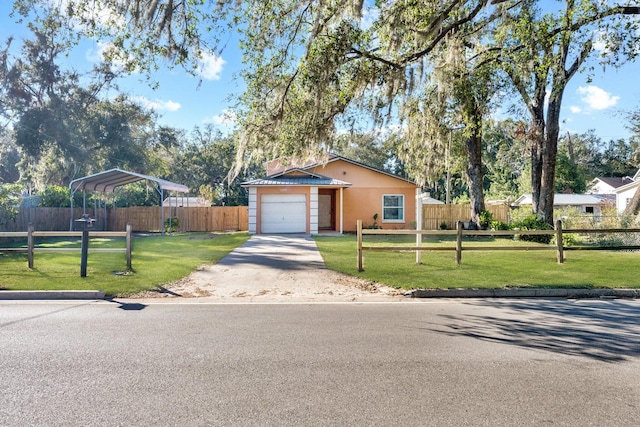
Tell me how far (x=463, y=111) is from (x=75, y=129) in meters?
27.8

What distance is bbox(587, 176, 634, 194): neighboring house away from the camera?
42.8m

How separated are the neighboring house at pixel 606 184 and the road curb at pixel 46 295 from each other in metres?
50.1

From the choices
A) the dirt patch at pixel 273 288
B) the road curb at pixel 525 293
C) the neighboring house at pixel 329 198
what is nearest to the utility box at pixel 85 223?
the neighboring house at pixel 329 198

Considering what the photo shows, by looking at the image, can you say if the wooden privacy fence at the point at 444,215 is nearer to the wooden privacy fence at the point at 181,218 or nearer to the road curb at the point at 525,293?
the wooden privacy fence at the point at 181,218

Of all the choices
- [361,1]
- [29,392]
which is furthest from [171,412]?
[361,1]

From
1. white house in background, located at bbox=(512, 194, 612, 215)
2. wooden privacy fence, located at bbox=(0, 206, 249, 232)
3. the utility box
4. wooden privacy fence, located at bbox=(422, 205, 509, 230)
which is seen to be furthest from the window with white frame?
white house in background, located at bbox=(512, 194, 612, 215)

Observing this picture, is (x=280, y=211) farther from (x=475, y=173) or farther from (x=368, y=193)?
(x=475, y=173)

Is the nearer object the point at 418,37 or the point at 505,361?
the point at 505,361

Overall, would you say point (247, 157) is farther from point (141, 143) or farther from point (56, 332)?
point (141, 143)

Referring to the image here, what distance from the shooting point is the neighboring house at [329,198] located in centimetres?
2097

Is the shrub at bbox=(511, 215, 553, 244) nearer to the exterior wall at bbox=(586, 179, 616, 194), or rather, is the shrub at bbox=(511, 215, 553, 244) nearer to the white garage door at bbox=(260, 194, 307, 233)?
the white garage door at bbox=(260, 194, 307, 233)

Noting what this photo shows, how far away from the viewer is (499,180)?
165ft

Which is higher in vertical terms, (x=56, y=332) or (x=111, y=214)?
(x=111, y=214)

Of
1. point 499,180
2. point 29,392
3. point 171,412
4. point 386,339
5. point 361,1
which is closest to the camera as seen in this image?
point 171,412
